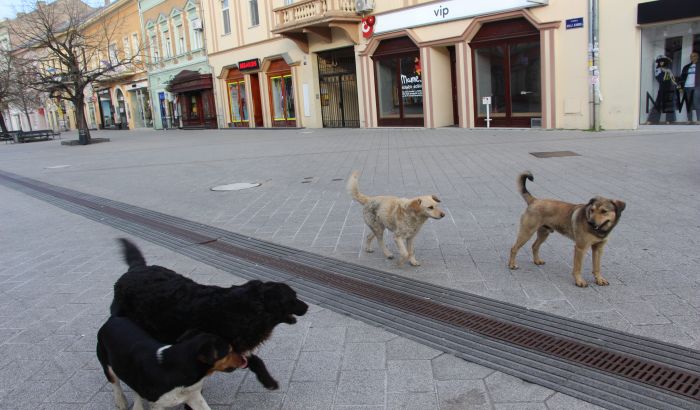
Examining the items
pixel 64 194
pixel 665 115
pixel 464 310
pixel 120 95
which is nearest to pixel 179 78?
pixel 120 95

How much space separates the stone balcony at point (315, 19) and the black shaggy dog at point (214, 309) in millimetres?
20624

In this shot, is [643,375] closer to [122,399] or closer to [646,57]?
[122,399]

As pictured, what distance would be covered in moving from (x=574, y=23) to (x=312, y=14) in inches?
442

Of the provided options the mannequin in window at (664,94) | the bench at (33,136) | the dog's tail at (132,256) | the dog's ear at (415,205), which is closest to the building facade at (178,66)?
the bench at (33,136)

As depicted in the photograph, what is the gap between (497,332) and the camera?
3.79m

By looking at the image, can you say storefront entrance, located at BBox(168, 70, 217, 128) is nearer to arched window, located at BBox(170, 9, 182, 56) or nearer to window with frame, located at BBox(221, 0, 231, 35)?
arched window, located at BBox(170, 9, 182, 56)

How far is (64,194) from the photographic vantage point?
11250mm

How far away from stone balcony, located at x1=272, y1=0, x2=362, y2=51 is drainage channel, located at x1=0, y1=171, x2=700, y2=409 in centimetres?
1778

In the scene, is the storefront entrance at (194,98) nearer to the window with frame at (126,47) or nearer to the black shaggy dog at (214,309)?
the window with frame at (126,47)

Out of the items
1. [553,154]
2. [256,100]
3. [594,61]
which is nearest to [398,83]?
[594,61]

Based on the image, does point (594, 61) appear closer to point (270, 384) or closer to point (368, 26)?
point (368, 26)

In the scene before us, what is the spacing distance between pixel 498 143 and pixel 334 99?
1283cm

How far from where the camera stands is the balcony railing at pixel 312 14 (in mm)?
22139

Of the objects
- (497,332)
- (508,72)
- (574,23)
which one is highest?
(574,23)
